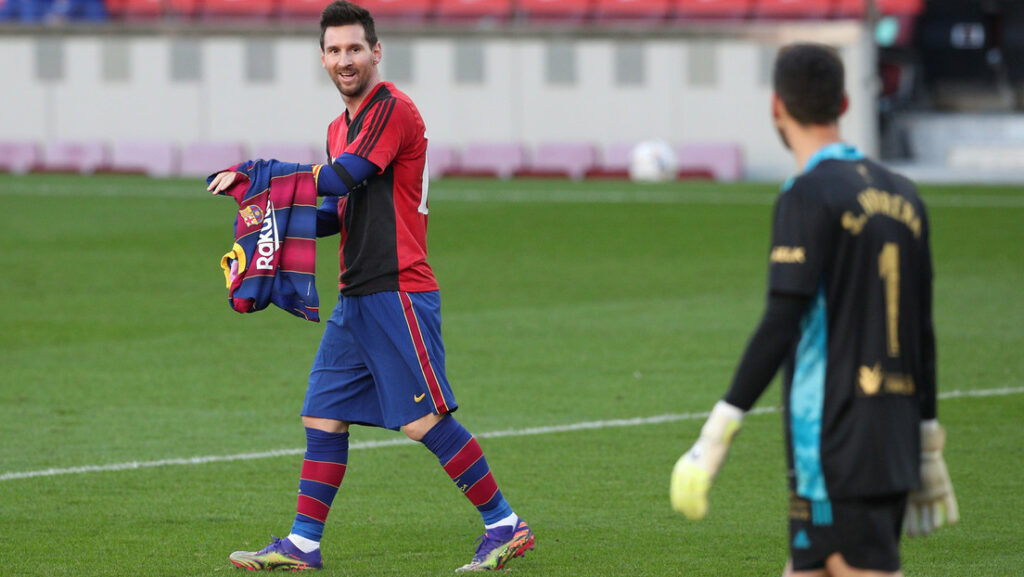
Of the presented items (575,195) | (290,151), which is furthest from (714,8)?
(575,195)

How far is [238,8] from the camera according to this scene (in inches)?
1502

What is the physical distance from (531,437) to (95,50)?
96.6ft

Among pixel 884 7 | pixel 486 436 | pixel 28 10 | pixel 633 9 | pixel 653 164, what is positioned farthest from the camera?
pixel 28 10

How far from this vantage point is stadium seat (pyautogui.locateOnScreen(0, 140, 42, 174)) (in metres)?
34.5

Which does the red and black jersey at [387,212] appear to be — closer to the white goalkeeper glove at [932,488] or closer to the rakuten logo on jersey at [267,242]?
the rakuten logo on jersey at [267,242]

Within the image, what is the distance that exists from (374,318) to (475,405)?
12.4ft

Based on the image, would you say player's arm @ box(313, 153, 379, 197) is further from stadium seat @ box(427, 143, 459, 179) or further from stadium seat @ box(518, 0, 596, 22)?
stadium seat @ box(518, 0, 596, 22)

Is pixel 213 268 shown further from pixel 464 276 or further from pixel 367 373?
pixel 367 373

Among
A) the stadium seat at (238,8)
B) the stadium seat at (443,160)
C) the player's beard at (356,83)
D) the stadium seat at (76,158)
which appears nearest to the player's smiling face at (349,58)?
the player's beard at (356,83)

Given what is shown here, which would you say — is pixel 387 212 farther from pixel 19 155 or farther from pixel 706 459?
pixel 19 155

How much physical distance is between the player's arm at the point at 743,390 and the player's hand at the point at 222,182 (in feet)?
7.75

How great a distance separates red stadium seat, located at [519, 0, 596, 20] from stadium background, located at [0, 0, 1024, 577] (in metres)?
0.24

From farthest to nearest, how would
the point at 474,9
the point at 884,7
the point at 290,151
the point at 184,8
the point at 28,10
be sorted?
the point at 184,8, the point at 28,10, the point at 474,9, the point at 884,7, the point at 290,151

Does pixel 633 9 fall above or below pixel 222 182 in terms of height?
below
